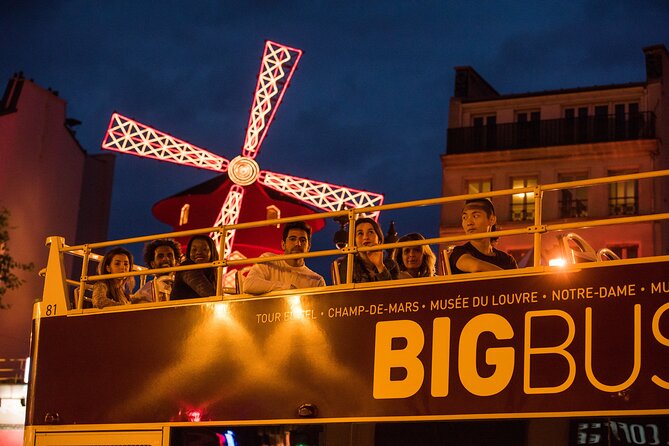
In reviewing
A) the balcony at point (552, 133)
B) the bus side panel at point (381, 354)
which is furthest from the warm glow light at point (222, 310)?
the balcony at point (552, 133)

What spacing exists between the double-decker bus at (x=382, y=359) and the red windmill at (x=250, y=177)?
1958cm

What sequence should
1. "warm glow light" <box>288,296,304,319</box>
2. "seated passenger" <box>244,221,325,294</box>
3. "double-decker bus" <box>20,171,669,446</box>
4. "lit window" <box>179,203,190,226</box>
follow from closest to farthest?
"double-decker bus" <box>20,171,669,446</box> → "warm glow light" <box>288,296,304,319</box> → "seated passenger" <box>244,221,325,294</box> → "lit window" <box>179,203,190,226</box>

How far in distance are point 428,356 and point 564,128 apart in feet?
97.5

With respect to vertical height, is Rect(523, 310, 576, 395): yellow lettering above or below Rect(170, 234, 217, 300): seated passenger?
below

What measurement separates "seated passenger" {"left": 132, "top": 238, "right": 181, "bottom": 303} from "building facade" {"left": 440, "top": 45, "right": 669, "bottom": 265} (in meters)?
24.5

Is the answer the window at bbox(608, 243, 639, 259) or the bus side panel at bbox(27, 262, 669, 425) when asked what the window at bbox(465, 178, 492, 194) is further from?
the bus side panel at bbox(27, 262, 669, 425)

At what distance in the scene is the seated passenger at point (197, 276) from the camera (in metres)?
9.31

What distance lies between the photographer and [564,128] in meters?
36.6

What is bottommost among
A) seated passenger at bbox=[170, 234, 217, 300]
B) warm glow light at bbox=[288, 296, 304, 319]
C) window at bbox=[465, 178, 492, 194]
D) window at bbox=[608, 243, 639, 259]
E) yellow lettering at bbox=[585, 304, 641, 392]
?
yellow lettering at bbox=[585, 304, 641, 392]

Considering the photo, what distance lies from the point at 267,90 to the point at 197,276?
22.8m

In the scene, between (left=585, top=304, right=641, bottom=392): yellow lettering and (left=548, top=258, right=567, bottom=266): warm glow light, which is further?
(left=548, top=258, right=567, bottom=266): warm glow light

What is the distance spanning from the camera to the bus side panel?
283 inches

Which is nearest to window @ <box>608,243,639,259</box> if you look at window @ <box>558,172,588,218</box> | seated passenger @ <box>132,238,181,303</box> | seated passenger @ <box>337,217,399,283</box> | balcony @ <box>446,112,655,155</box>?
window @ <box>558,172,588,218</box>

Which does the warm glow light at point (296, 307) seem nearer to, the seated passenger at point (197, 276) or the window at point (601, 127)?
the seated passenger at point (197, 276)
